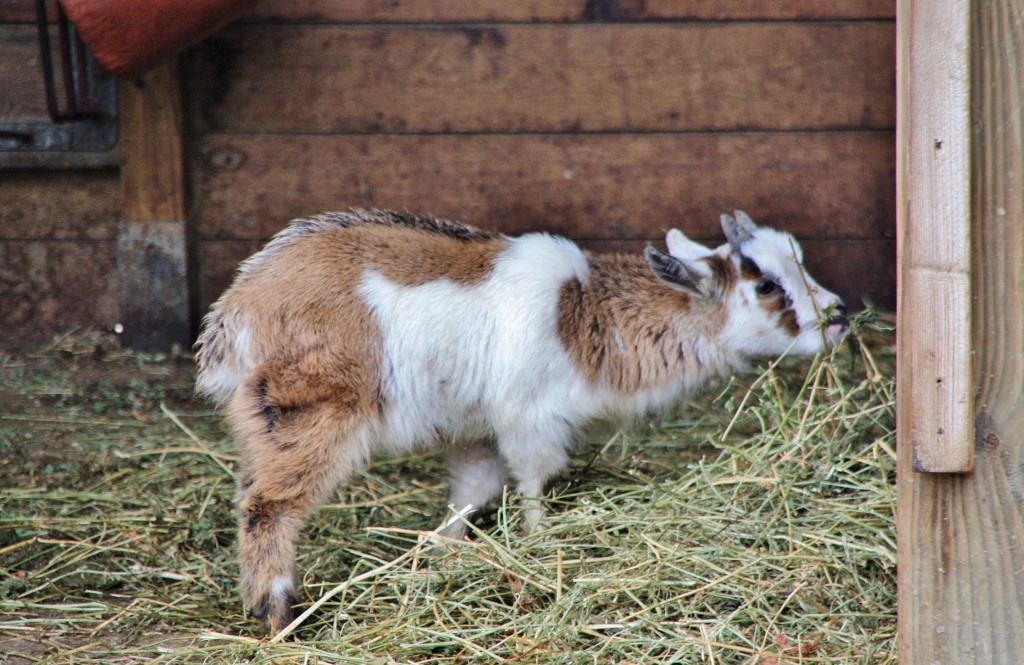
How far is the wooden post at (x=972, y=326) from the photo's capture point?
1.91 meters

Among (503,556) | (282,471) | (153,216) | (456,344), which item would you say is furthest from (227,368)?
(153,216)

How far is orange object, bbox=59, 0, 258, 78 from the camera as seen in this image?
3.85m

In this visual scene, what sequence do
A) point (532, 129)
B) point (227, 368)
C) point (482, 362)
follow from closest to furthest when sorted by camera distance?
point (227, 368) → point (482, 362) → point (532, 129)

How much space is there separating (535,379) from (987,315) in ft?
6.05

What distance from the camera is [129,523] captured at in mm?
3758

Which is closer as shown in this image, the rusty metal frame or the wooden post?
the wooden post

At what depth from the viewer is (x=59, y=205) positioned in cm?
497

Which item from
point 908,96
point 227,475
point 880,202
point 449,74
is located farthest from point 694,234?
point 908,96

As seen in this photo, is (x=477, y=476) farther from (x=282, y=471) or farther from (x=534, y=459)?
(x=282, y=471)

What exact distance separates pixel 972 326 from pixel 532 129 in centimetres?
320

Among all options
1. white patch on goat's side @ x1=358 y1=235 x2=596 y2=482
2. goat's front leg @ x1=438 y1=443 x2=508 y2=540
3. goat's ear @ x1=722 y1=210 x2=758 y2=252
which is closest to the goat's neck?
white patch on goat's side @ x1=358 y1=235 x2=596 y2=482

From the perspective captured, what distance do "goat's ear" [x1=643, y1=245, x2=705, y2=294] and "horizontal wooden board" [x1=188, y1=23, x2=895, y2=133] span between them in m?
1.29

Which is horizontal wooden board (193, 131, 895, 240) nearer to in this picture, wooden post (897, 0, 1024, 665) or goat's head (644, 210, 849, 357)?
goat's head (644, 210, 849, 357)

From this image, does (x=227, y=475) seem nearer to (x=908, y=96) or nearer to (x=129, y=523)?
(x=129, y=523)
